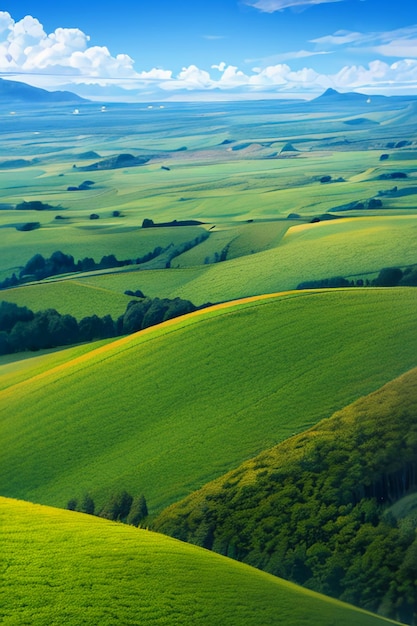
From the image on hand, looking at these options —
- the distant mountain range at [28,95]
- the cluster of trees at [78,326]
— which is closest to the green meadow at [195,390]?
the cluster of trees at [78,326]

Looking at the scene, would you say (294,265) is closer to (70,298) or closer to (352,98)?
(70,298)

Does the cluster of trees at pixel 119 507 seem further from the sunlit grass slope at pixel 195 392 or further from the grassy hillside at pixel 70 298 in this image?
the grassy hillside at pixel 70 298

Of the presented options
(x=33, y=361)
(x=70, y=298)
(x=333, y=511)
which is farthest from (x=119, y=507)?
(x=70, y=298)

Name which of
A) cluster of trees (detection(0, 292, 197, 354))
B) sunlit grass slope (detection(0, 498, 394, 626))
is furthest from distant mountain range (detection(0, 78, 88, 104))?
sunlit grass slope (detection(0, 498, 394, 626))

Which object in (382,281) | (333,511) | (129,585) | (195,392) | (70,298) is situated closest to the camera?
(129,585)

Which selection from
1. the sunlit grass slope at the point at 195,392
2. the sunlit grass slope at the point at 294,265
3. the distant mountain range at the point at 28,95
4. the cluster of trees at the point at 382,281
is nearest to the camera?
the sunlit grass slope at the point at 195,392

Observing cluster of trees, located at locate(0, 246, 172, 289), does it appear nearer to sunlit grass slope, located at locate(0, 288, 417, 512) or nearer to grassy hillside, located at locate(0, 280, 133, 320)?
grassy hillside, located at locate(0, 280, 133, 320)
